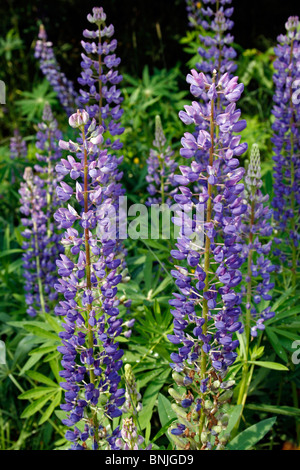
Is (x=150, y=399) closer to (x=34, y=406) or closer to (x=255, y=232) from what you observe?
(x=34, y=406)

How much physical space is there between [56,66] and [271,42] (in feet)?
10.9

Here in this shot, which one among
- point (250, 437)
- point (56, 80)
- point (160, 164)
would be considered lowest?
point (250, 437)

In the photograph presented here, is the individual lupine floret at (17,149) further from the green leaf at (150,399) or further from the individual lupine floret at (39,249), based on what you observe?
the green leaf at (150,399)

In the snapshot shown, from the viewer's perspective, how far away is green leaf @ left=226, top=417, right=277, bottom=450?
6.09 feet

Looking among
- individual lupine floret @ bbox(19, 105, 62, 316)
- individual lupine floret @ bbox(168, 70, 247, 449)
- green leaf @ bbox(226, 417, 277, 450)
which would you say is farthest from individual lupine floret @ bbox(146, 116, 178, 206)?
green leaf @ bbox(226, 417, 277, 450)

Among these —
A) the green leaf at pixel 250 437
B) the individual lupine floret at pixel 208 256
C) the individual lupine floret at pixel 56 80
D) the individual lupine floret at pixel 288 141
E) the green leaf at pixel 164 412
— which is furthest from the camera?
the individual lupine floret at pixel 56 80

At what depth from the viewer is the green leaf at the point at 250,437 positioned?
1.86m

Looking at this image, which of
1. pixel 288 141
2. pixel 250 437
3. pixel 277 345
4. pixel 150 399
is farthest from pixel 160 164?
pixel 250 437

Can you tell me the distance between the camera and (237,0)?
24.3 ft

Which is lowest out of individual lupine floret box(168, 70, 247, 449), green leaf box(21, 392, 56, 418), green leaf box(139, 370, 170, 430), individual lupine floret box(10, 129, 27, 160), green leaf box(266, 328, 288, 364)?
green leaf box(21, 392, 56, 418)

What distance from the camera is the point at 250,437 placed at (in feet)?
6.16

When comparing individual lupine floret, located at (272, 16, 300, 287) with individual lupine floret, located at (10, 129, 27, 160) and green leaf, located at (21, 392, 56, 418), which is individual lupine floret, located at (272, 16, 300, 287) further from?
individual lupine floret, located at (10, 129, 27, 160)

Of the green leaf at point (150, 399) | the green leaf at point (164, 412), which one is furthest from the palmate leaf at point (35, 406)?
the green leaf at point (164, 412)

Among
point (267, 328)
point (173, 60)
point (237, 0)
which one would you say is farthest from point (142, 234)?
point (237, 0)
